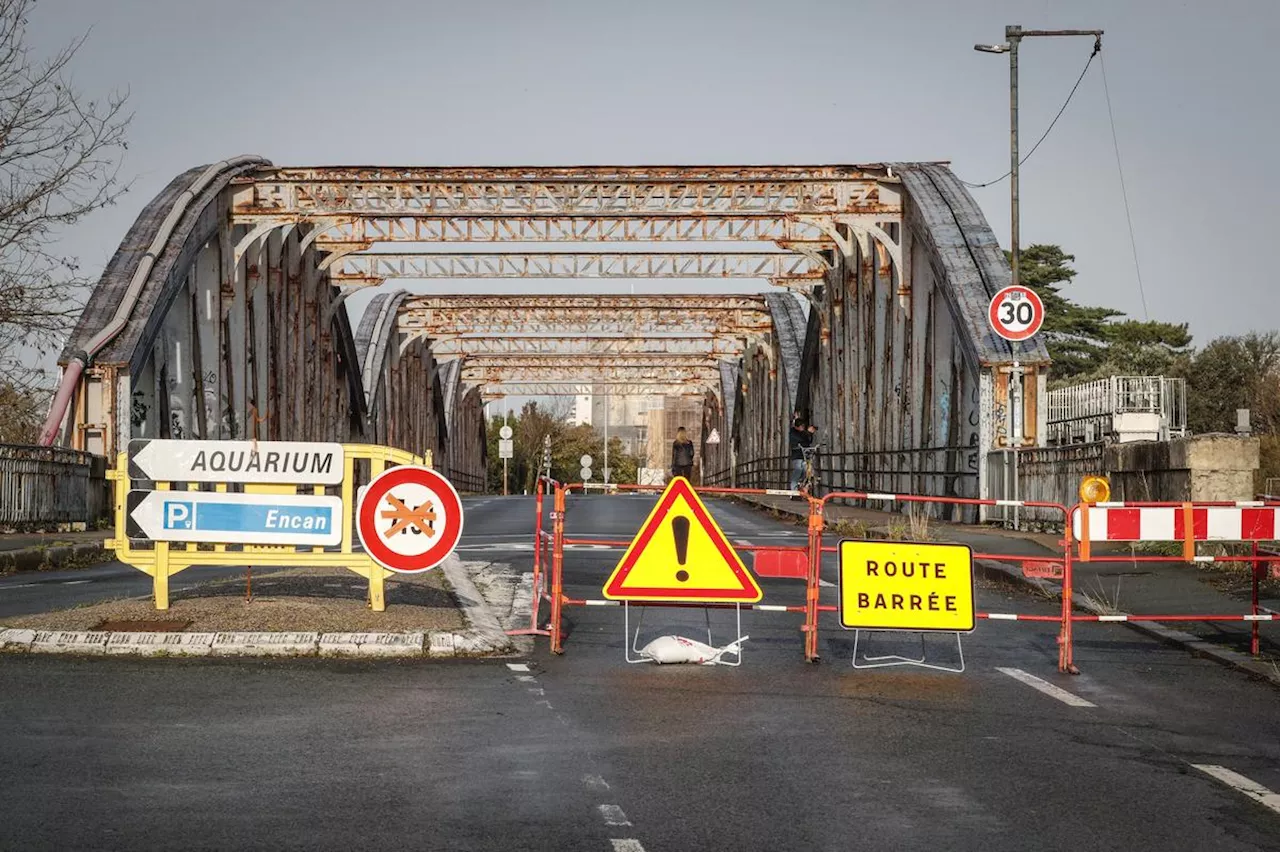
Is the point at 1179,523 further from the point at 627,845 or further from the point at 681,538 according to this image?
the point at 627,845

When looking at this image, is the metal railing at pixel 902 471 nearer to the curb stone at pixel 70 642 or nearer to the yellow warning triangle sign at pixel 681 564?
the yellow warning triangle sign at pixel 681 564

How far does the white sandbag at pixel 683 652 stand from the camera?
1068 centimetres

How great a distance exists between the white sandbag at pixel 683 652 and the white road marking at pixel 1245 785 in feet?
12.6

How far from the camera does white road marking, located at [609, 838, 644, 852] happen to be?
5.59 meters

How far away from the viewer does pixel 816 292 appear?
44219mm

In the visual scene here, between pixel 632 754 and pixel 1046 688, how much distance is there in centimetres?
348

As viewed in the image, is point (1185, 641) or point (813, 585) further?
point (1185, 641)

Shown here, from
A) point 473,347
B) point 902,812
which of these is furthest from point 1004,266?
point 473,347

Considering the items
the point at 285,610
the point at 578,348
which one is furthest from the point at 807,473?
the point at 578,348

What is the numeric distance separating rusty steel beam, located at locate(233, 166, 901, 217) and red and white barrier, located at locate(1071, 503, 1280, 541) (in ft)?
68.4

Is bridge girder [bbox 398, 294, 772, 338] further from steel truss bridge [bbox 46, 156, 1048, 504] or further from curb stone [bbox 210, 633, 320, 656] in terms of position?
curb stone [bbox 210, 633, 320, 656]

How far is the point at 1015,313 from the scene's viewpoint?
23.6 metres

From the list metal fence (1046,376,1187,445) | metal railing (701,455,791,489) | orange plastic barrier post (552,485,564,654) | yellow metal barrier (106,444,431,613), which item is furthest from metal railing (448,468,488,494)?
orange plastic barrier post (552,485,564,654)

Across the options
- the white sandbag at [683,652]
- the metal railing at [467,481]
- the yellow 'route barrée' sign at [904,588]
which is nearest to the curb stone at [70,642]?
the white sandbag at [683,652]
